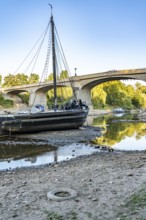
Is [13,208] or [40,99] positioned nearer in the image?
[13,208]

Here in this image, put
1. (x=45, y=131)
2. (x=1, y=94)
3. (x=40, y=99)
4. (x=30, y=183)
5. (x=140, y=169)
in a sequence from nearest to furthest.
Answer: (x=30, y=183)
(x=140, y=169)
(x=45, y=131)
(x=40, y=99)
(x=1, y=94)

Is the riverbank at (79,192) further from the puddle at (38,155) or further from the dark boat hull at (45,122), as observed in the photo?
the dark boat hull at (45,122)

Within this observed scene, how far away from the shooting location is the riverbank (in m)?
6.23

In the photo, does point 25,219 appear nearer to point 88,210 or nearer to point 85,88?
point 88,210

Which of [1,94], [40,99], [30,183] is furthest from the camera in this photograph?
[1,94]

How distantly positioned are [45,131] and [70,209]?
76.4 feet

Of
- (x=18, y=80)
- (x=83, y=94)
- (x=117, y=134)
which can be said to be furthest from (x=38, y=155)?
(x=18, y=80)

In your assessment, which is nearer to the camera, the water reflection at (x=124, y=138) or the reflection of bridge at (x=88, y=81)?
the water reflection at (x=124, y=138)

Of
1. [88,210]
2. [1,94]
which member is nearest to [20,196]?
[88,210]

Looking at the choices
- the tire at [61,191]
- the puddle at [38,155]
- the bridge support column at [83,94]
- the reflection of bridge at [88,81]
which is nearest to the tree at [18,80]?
the reflection of bridge at [88,81]

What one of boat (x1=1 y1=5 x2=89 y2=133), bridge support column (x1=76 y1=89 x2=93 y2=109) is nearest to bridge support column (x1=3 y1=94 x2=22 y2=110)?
bridge support column (x1=76 y1=89 x2=93 y2=109)

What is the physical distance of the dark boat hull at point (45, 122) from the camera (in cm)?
2770

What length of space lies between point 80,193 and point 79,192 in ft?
0.32

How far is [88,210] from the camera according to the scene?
6.41 metres
